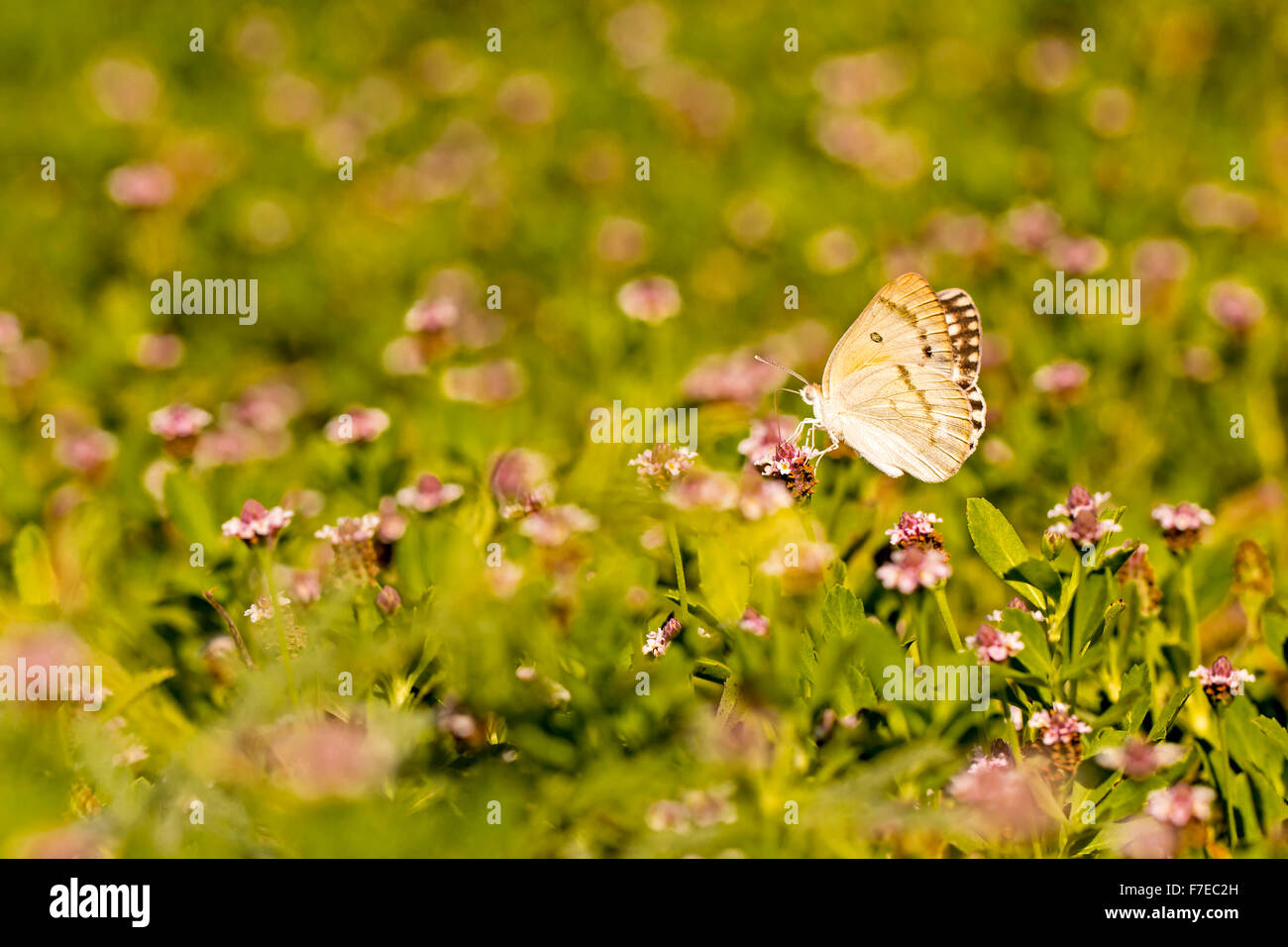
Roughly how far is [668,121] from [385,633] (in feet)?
12.8

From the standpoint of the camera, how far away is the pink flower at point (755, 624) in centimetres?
202

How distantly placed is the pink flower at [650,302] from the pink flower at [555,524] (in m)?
1.10

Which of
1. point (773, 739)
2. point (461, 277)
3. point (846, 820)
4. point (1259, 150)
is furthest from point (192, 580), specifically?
point (1259, 150)

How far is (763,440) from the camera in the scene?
2281 millimetres

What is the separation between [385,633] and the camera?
2.01 m

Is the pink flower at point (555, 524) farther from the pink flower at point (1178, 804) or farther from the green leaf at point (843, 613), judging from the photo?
the pink flower at point (1178, 804)

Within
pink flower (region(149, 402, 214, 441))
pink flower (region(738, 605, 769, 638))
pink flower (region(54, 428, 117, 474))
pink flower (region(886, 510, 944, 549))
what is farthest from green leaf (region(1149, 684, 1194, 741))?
pink flower (region(54, 428, 117, 474))

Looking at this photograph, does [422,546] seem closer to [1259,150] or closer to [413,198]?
[413,198]

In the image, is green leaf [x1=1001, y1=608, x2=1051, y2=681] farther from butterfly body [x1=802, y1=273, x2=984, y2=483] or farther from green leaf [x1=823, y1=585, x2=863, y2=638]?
butterfly body [x1=802, y1=273, x2=984, y2=483]

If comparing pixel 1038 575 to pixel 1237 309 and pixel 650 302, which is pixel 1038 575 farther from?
pixel 1237 309

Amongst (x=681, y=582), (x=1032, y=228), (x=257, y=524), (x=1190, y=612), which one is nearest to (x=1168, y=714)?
(x=1190, y=612)

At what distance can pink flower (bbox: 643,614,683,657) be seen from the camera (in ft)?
6.59

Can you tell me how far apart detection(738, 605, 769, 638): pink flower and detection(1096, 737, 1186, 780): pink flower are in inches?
21.2

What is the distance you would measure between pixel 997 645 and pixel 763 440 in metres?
0.62
